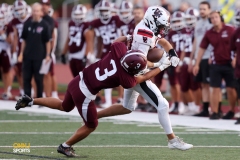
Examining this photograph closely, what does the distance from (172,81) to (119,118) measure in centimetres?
199

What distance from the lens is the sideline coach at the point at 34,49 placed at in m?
13.1

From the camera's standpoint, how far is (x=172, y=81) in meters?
13.4

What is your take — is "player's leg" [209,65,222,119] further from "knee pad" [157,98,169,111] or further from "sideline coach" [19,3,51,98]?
"knee pad" [157,98,169,111]

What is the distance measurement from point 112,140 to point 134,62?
1.99 meters

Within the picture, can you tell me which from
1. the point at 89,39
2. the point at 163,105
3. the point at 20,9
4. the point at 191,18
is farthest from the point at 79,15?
the point at 163,105

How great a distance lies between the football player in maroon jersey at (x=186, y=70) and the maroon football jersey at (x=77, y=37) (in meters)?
2.28

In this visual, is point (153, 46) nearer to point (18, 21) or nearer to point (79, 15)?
point (79, 15)

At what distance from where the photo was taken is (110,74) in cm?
754

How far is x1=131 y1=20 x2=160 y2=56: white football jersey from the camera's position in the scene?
809 cm

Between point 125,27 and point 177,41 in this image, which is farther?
point 125,27

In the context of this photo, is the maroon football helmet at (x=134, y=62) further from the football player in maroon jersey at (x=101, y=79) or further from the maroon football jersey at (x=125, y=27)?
the maroon football jersey at (x=125, y=27)

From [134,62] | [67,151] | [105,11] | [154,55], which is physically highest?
[134,62]

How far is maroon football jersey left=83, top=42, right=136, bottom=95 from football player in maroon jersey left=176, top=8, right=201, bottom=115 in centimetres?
531

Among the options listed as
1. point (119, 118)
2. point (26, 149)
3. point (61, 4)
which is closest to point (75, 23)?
point (119, 118)
